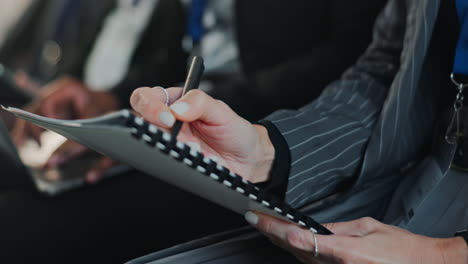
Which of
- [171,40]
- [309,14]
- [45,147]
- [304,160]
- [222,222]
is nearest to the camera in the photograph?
[304,160]

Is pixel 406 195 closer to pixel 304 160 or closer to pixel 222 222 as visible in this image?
pixel 304 160

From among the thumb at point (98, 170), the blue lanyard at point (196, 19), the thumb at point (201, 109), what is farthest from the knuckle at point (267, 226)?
the blue lanyard at point (196, 19)

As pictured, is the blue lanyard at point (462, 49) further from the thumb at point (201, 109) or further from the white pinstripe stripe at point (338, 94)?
the thumb at point (201, 109)

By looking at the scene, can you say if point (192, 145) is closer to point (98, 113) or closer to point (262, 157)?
point (262, 157)

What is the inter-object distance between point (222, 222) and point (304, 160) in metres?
0.21

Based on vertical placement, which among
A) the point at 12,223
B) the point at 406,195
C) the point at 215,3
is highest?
the point at 215,3

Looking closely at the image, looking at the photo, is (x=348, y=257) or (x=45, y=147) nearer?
(x=348, y=257)

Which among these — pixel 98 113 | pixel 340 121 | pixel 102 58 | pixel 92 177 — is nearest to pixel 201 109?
pixel 340 121

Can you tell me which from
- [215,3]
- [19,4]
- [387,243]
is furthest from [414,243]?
[19,4]

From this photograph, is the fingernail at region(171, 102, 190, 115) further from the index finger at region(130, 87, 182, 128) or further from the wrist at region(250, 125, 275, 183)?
the wrist at region(250, 125, 275, 183)

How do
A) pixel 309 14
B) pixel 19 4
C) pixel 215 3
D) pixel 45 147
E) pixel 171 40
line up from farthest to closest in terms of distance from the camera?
pixel 19 4 < pixel 171 40 < pixel 215 3 < pixel 309 14 < pixel 45 147

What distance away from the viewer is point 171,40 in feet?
4.22

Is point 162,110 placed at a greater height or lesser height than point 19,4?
greater

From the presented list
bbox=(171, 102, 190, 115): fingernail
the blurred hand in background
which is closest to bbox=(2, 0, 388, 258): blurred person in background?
the blurred hand in background
